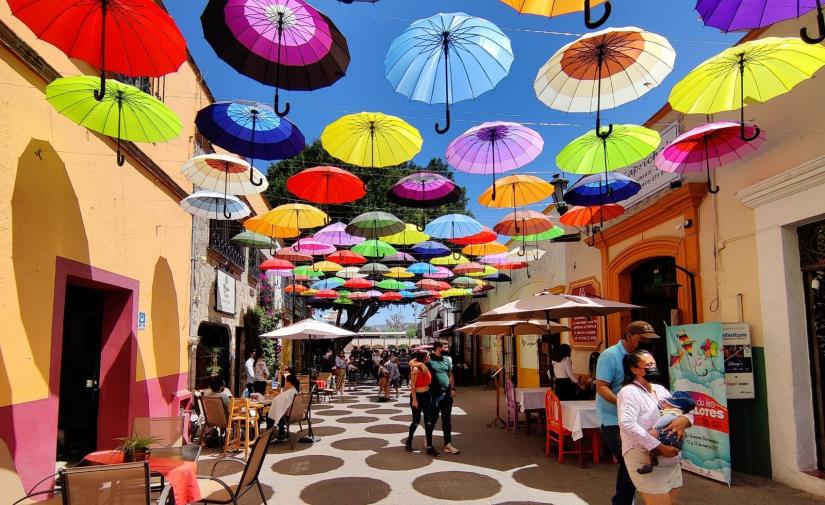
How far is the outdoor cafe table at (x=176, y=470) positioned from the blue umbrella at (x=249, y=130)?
3.38m

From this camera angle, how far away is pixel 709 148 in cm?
647

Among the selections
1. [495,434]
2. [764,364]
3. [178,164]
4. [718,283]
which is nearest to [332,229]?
[178,164]

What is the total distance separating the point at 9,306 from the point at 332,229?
7350 millimetres

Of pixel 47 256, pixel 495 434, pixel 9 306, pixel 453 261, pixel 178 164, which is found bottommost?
pixel 495 434

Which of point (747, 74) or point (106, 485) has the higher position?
point (747, 74)

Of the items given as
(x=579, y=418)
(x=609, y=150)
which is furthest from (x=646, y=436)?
(x=609, y=150)

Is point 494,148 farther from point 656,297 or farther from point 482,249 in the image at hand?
point 482,249

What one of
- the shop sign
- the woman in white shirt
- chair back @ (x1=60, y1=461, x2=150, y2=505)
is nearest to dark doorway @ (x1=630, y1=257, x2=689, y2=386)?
the shop sign

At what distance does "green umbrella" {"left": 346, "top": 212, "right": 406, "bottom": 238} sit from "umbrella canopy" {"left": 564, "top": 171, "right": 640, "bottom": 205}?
316cm

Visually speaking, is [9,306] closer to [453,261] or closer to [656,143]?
[656,143]

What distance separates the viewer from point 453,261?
14805 mm

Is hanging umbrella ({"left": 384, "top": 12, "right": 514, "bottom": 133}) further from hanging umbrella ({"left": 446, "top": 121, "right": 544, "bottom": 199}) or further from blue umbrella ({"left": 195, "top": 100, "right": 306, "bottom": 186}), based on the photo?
blue umbrella ({"left": 195, "top": 100, "right": 306, "bottom": 186})

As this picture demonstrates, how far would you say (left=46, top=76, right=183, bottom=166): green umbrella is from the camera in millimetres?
4953

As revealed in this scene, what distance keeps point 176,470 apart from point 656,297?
8705mm
